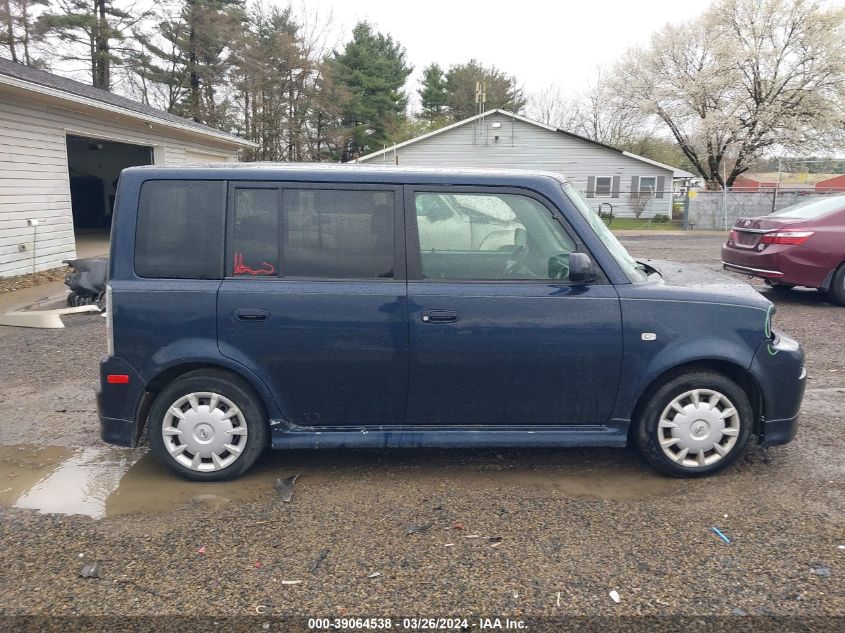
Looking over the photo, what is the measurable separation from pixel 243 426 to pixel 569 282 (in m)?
2.10

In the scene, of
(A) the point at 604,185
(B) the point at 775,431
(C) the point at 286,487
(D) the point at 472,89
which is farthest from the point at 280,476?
(D) the point at 472,89

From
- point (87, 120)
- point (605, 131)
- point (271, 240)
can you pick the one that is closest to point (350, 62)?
point (605, 131)

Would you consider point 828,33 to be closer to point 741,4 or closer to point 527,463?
point 741,4

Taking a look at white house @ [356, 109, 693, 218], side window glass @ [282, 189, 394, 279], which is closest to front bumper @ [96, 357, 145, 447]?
side window glass @ [282, 189, 394, 279]

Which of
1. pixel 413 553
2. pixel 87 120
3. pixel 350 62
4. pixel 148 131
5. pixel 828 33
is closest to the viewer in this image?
pixel 413 553

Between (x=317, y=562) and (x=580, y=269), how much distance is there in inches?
81.5

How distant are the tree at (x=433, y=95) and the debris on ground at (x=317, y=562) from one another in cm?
4900

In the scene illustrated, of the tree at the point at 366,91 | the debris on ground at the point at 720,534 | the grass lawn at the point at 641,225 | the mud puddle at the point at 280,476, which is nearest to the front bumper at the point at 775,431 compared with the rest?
the mud puddle at the point at 280,476

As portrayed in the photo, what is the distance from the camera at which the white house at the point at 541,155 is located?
31.4 m

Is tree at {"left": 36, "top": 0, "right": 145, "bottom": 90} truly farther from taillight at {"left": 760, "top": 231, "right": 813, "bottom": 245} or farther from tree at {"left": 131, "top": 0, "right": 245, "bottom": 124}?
taillight at {"left": 760, "top": 231, "right": 813, "bottom": 245}

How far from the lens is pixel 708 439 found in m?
3.81

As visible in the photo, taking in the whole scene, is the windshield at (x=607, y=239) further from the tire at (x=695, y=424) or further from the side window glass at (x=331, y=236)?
the side window glass at (x=331, y=236)

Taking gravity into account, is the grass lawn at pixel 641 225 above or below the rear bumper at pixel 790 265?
above

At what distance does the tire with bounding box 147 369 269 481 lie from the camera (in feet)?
12.4
